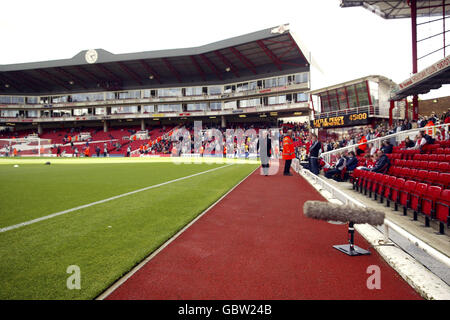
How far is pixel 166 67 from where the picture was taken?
51156 millimetres

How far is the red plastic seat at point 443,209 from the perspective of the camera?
14.6 feet

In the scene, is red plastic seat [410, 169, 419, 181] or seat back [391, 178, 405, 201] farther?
red plastic seat [410, 169, 419, 181]

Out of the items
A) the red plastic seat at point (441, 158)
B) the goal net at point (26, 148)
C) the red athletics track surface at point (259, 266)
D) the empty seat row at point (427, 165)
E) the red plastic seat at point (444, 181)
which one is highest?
the goal net at point (26, 148)

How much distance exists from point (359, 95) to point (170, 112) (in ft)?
120

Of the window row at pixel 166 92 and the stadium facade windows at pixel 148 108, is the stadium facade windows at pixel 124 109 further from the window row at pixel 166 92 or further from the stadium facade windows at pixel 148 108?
the window row at pixel 166 92

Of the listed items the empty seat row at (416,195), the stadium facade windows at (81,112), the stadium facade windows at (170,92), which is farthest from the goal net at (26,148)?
the empty seat row at (416,195)

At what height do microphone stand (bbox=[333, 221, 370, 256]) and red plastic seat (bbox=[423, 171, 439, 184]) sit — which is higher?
red plastic seat (bbox=[423, 171, 439, 184])

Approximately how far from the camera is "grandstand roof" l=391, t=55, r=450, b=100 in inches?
453

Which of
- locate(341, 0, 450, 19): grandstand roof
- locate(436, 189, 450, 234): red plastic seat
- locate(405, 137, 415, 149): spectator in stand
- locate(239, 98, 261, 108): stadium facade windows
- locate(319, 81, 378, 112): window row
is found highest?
locate(341, 0, 450, 19): grandstand roof

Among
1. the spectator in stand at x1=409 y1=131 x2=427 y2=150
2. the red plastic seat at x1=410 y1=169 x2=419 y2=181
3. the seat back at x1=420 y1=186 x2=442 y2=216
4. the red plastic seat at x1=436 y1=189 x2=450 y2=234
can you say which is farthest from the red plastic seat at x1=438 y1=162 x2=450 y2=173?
the red plastic seat at x1=436 y1=189 x2=450 y2=234

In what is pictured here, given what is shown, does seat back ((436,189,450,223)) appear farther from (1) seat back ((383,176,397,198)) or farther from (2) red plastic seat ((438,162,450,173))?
(2) red plastic seat ((438,162,450,173))

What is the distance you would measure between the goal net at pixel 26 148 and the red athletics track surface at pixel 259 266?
53296 millimetres

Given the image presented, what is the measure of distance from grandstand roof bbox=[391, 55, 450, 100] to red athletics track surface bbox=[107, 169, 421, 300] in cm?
1118

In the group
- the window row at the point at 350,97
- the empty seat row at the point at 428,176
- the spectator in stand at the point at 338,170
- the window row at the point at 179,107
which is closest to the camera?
the empty seat row at the point at 428,176
